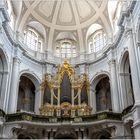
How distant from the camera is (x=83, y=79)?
22062mm

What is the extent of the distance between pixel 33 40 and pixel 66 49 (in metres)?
3.74

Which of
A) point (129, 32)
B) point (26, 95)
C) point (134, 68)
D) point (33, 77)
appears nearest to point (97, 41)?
point (33, 77)

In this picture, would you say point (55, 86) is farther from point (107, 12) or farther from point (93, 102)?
point (107, 12)

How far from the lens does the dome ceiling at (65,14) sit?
25.0 metres

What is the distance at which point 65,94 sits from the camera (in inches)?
851

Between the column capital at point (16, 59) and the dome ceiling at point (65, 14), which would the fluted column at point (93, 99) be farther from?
the column capital at point (16, 59)

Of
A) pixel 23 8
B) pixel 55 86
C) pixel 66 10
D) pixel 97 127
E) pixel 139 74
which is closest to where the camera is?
pixel 139 74

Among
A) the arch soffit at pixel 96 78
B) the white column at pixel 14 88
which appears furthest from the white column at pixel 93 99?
the white column at pixel 14 88

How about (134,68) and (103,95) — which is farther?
(103,95)

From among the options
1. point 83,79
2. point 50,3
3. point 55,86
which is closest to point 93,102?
point 83,79

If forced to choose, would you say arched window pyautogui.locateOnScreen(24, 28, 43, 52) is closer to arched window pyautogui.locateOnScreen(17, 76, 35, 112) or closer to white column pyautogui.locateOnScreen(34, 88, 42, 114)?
arched window pyautogui.locateOnScreen(17, 76, 35, 112)

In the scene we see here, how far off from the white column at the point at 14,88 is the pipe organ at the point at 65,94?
7.54 ft

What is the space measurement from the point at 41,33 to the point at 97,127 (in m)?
12.5

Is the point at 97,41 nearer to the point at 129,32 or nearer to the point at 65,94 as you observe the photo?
the point at 65,94
